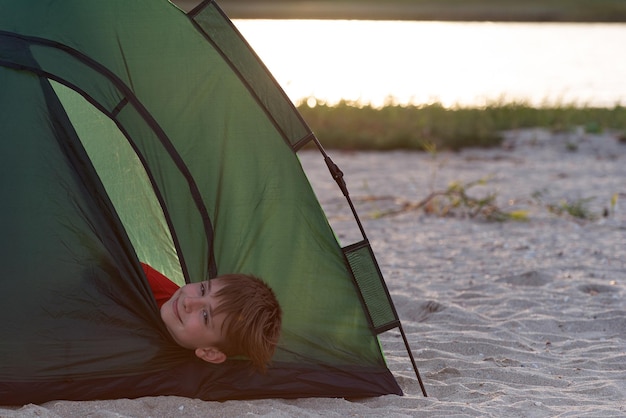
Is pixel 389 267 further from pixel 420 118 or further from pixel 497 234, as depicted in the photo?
pixel 420 118

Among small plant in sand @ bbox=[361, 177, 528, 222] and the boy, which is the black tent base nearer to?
the boy

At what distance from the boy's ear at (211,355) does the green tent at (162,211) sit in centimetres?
7

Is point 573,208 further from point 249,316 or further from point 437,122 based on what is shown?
point 249,316

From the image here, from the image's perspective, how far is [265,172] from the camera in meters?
3.73

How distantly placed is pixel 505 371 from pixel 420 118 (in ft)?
22.9

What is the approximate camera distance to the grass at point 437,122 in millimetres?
10227

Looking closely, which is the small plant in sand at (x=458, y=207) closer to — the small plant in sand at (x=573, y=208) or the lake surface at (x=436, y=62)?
the small plant in sand at (x=573, y=208)

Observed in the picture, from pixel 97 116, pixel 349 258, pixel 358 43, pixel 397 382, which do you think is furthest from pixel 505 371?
pixel 358 43

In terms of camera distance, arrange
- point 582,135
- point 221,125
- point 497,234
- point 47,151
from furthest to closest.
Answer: point 582,135 < point 497,234 < point 221,125 < point 47,151

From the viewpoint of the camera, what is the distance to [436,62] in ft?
56.4

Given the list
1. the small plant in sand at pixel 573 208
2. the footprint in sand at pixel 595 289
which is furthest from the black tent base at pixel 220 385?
the small plant in sand at pixel 573 208

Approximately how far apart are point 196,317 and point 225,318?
0.10 meters

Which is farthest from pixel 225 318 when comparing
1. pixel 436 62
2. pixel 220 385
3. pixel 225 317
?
pixel 436 62

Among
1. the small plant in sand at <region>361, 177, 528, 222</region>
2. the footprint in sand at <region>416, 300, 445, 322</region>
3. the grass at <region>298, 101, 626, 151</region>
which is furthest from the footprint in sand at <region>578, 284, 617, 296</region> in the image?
the grass at <region>298, 101, 626, 151</region>
